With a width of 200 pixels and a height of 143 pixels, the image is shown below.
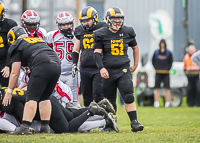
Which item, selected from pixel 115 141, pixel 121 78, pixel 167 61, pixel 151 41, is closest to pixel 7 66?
pixel 121 78

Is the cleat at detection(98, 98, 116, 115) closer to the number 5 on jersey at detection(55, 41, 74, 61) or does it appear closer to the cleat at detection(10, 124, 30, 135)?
the cleat at detection(10, 124, 30, 135)

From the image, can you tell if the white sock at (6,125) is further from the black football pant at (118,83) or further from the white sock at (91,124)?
the black football pant at (118,83)

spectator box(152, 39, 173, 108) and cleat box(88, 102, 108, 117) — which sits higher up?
cleat box(88, 102, 108, 117)

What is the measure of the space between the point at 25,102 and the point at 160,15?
15.9 metres

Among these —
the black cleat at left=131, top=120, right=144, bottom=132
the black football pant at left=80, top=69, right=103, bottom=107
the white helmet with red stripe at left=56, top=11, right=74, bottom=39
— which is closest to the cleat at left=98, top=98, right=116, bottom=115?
the black cleat at left=131, top=120, right=144, bottom=132

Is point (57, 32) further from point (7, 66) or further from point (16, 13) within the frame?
point (16, 13)

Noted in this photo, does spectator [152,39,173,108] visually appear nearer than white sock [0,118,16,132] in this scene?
Answer: No

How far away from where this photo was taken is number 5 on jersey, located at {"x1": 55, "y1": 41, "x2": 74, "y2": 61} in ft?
28.1

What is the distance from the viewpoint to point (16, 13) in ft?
71.0

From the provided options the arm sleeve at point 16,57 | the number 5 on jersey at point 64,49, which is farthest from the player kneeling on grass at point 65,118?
the number 5 on jersey at point 64,49

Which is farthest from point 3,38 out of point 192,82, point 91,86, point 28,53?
point 192,82

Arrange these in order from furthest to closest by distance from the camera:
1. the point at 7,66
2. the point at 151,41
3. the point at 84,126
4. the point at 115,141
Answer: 1. the point at 151,41
2. the point at 7,66
3. the point at 84,126
4. the point at 115,141

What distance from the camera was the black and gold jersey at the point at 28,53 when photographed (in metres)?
6.33

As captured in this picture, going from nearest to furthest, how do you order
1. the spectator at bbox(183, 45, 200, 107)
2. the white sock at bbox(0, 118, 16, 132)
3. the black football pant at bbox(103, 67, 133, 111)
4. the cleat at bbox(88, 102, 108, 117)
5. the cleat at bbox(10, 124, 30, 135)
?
the cleat at bbox(10, 124, 30, 135) < the white sock at bbox(0, 118, 16, 132) < the cleat at bbox(88, 102, 108, 117) < the black football pant at bbox(103, 67, 133, 111) < the spectator at bbox(183, 45, 200, 107)
